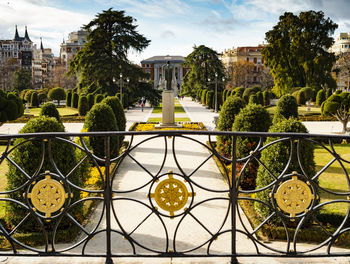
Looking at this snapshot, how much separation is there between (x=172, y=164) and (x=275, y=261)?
7.03 m

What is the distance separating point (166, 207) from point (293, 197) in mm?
1001

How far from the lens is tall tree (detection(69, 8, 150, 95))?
34.3 meters

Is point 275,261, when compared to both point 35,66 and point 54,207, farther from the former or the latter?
point 35,66

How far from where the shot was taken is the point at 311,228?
5.10m

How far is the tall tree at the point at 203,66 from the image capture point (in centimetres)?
5003

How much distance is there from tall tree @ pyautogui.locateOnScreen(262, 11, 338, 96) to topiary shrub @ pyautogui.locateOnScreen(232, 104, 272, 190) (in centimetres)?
2942

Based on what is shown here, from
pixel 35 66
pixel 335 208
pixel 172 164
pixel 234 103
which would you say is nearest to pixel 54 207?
pixel 335 208

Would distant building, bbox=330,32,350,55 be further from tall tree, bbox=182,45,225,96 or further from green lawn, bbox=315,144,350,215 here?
green lawn, bbox=315,144,350,215

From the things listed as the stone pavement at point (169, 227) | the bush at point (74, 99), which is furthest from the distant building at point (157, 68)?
the stone pavement at point (169, 227)

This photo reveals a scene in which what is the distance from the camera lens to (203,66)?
50.4 metres

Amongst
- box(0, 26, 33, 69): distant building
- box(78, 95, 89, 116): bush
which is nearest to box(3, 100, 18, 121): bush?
box(78, 95, 89, 116): bush

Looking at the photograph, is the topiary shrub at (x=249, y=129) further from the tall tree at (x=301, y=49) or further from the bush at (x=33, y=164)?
the tall tree at (x=301, y=49)

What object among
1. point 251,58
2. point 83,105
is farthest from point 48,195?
point 251,58

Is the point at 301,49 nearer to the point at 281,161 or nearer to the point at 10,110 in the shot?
the point at 10,110
